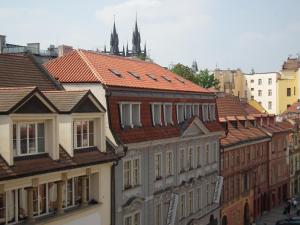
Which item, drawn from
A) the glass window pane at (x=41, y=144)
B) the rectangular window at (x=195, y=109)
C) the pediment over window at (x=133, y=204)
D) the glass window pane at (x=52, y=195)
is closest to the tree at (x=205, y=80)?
the rectangular window at (x=195, y=109)

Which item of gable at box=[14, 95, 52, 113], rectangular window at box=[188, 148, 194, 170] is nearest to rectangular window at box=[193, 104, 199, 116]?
rectangular window at box=[188, 148, 194, 170]

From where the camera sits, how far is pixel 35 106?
19812 mm

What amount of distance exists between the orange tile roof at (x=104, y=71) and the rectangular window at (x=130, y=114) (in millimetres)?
1070

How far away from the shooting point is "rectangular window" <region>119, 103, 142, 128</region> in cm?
2759

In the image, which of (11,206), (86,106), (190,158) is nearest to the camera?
(11,206)

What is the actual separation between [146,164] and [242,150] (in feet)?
73.0

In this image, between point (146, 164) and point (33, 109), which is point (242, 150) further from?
point (33, 109)

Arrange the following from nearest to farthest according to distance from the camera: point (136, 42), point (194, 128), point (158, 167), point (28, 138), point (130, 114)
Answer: point (28, 138) < point (130, 114) < point (158, 167) < point (194, 128) < point (136, 42)

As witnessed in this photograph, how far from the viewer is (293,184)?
7088 centimetres

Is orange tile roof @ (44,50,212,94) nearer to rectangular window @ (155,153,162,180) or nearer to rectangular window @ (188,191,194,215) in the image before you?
rectangular window @ (155,153,162,180)

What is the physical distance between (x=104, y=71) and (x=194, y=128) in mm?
9512

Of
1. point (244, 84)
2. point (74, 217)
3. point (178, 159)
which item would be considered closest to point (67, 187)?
point (74, 217)

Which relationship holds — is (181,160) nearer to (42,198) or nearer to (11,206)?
(42,198)

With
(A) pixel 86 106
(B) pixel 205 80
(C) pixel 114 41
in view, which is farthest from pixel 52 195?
→ (C) pixel 114 41
